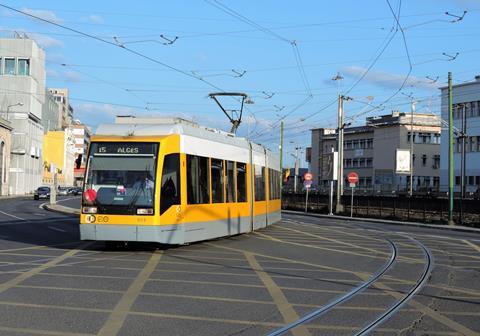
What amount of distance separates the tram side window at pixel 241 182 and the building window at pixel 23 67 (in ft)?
274

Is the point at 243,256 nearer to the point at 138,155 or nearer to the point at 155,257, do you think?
the point at 155,257

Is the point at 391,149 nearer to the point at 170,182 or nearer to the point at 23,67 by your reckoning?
the point at 23,67

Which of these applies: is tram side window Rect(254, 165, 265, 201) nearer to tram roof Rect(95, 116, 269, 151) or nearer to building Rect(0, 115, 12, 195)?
tram roof Rect(95, 116, 269, 151)

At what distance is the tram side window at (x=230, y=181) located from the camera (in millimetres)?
18625

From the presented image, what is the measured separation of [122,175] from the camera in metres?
14.9

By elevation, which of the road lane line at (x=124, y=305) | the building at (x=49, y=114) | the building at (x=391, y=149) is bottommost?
the road lane line at (x=124, y=305)

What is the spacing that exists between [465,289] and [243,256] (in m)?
5.82

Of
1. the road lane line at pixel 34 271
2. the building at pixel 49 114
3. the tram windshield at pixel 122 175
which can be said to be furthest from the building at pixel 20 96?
the road lane line at pixel 34 271

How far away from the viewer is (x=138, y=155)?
14969 mm

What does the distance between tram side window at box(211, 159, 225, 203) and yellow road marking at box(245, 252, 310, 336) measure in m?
4.07

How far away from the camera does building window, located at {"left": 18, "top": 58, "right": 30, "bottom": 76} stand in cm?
9556

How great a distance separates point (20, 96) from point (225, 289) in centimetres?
9469

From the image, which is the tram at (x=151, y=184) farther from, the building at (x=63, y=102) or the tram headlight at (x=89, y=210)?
the building at (x=63, y=102)

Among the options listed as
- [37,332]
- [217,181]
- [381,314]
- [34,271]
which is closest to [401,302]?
[381,314]
